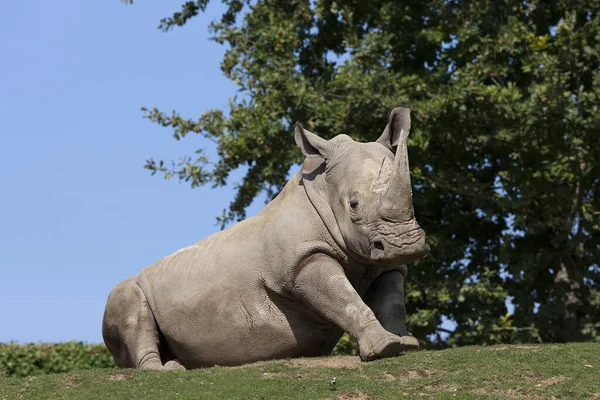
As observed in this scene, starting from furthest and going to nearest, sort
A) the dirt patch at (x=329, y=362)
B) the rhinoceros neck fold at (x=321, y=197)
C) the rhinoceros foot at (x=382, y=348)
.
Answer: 1. the rhinoceros neck fold at (x=321, y=197)
2. the dirt patch at (x=329, y=362)
3. the rhinoceros foot at (x=382, y=348)

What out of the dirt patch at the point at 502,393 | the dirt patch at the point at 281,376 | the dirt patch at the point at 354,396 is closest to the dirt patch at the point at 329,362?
the dirt patch at the point at 281,376

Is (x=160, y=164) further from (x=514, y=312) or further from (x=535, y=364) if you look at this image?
(x=535, y=364)

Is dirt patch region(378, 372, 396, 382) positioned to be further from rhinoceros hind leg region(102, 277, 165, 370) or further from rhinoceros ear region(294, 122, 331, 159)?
rhinoceros hind leg region(102, 277, 165, 370)

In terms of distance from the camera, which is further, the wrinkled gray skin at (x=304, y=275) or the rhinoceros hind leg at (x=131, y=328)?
the rhinoceros hind leg at (x=131, y=328)

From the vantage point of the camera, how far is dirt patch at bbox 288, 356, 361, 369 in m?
11.2

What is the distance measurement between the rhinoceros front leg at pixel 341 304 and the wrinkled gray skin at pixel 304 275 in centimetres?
1

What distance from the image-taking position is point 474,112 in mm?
20531

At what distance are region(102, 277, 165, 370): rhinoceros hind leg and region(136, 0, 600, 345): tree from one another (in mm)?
7494

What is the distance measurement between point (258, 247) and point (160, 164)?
10.2 metres

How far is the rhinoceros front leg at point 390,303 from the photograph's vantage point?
11828 mm

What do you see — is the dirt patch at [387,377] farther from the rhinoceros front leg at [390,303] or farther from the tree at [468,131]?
the tree at [468,131]

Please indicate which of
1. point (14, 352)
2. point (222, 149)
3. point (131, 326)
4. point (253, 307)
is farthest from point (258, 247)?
point (14, 352)

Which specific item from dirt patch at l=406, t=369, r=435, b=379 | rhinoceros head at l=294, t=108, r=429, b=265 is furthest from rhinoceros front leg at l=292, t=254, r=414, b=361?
dirt patch at l=406, t=369, r=435, b=379

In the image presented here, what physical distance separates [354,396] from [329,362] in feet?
5.02
